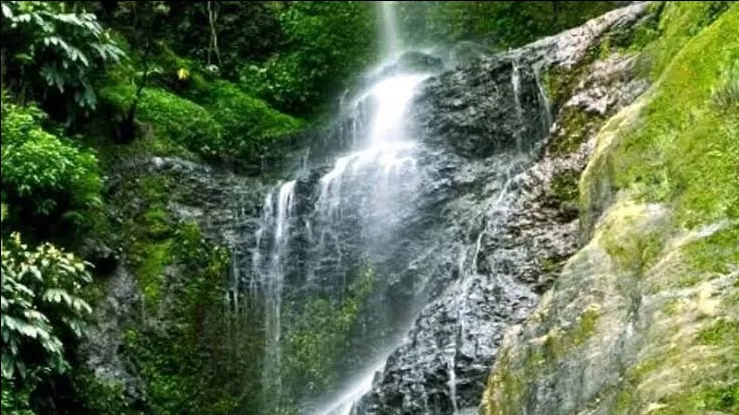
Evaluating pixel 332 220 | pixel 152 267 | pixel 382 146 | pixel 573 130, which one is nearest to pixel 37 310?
pixel 152 267

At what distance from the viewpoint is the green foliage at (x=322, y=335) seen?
1111 cm

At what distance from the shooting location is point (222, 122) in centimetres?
1535

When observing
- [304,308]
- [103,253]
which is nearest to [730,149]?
[304,308]

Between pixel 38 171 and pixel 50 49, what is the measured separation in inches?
94.4

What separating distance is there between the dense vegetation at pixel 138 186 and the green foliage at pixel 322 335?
22 mm

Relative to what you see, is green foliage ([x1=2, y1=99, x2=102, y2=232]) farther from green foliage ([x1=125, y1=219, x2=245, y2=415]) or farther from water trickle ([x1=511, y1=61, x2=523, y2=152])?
water trickle ([x1=511, y1=61, x2=523, y2=152])

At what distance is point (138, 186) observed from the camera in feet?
43.1

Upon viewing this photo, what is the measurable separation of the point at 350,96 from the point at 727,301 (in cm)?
1226

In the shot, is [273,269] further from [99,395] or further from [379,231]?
[99,395]

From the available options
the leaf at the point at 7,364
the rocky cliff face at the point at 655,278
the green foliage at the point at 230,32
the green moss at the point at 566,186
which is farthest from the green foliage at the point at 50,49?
the rocky cliff face at the point at 655,278

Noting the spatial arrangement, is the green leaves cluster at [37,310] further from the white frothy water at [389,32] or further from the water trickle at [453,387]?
the white frothy water at [389,32]

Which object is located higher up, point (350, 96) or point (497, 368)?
point (350, 96)

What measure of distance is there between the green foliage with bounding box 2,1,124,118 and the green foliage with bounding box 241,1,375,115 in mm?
4066

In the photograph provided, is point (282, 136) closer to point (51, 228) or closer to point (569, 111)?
point (51, 228)
